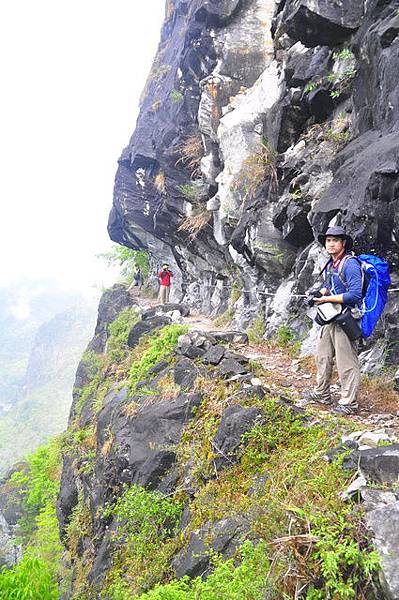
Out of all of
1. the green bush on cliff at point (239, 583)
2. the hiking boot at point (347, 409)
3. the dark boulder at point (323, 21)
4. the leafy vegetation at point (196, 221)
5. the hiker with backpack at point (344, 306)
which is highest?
the dark boulder at point (323, 21)

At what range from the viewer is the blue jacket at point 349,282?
194 inches

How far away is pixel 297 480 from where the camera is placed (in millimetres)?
3859

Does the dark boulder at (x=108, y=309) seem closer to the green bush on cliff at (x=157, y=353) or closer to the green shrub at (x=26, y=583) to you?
the green bush on cliff at (x=157, y=353)

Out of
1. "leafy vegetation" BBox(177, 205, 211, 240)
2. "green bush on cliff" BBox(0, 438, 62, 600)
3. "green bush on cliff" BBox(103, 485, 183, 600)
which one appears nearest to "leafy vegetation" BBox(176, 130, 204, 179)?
"leafy vegetation" BBox(177, 205, 211, 240)

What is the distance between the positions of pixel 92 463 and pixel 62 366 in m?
100

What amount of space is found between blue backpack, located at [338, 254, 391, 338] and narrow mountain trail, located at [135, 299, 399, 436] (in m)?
0.92

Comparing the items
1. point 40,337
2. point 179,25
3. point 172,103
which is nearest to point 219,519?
point 172,103

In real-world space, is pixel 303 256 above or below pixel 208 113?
below

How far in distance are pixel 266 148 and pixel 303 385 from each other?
653 centimetres

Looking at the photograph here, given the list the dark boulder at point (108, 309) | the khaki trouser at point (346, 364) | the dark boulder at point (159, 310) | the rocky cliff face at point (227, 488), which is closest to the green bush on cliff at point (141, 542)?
the rocky cliff face at point (227, 488)

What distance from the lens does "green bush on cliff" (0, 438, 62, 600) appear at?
19.2 feet

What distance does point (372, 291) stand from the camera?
5.03m

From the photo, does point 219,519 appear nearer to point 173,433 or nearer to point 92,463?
point 173,433

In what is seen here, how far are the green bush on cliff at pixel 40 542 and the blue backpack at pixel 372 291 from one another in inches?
225
